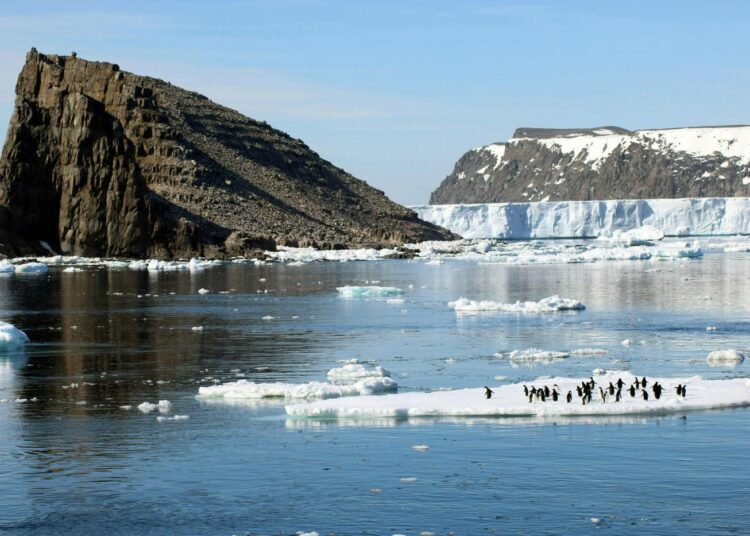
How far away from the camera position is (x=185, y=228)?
109m

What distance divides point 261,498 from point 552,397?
9524 mm

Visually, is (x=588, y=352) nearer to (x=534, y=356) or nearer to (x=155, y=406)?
(x=534, y=356)

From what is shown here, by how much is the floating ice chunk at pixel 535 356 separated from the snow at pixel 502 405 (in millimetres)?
6702

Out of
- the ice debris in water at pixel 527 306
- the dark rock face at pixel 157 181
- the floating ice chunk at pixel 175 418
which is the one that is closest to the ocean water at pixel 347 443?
the floating ice chunk at pixel 175 418

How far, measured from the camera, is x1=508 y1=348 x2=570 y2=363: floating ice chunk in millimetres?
35312

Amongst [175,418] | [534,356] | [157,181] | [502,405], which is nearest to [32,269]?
[157,181]

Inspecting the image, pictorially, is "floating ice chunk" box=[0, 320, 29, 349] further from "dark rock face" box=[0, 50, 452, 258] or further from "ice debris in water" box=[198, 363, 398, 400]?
"dark rock face" box=[0, 50, 452, 258]

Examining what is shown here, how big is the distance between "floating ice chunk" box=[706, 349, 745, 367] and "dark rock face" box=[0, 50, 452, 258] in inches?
3075

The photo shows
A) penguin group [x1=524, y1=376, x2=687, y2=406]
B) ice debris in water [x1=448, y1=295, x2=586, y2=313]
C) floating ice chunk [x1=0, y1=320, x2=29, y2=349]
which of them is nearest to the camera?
penguin group [x1=524, y1=376, x2=687, y2=406]

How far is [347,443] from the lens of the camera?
23.8m

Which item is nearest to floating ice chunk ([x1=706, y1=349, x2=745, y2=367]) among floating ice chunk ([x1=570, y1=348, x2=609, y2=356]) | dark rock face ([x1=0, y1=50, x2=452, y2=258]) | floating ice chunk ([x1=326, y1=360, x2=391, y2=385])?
floating ice chunk ([x1=570, y1=348, x2=609, y2=356])

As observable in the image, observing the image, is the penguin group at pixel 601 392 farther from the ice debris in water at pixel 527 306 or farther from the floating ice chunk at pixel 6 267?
the floating ice chunk at pixel 6 267

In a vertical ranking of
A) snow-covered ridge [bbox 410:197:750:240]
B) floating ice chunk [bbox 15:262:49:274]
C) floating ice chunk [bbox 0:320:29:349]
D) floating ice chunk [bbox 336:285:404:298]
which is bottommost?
floating ice chunk [bbox 0:320:29:349]

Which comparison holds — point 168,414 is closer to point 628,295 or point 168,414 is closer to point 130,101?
point 628,295
